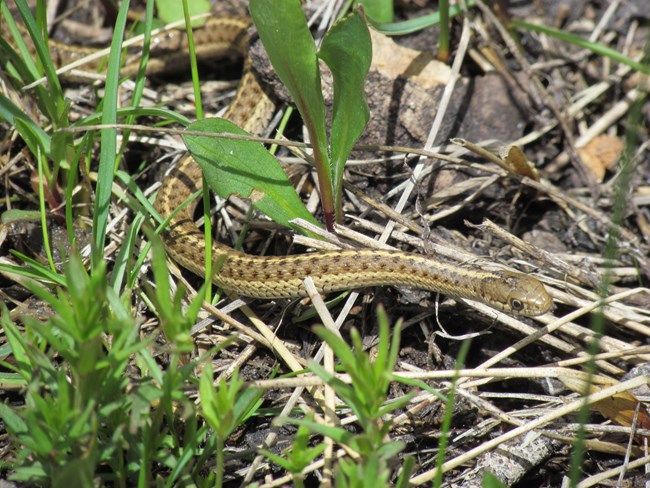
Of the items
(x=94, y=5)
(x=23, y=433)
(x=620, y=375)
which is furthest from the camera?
(x=94, y=5)

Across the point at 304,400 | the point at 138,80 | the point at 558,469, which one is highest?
the point at 138,80

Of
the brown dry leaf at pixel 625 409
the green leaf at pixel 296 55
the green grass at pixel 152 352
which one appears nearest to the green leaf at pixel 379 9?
the green grass at pixel 152 352

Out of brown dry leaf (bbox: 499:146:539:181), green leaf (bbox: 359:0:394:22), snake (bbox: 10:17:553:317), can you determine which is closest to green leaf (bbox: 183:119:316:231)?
snake (bbox: 10:17:553:317)

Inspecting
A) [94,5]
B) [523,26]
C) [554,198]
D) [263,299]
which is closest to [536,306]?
[554,198]

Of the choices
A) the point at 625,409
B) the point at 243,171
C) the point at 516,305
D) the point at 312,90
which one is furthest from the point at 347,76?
the point at 625,409

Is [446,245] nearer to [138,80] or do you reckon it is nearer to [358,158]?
[358,158]

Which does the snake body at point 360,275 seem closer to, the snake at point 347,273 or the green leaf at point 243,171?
the snake at point 347,273
